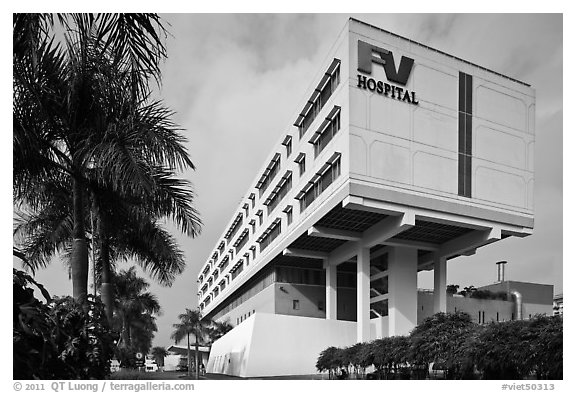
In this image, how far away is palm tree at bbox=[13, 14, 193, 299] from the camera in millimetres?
9398

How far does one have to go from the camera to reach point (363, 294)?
34125 mm

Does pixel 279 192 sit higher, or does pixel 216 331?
pixel 279 192

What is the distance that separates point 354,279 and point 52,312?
37581mm

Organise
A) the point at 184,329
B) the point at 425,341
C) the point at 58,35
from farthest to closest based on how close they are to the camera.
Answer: the point at 184,329, the point at 425,341, the point at 58,35

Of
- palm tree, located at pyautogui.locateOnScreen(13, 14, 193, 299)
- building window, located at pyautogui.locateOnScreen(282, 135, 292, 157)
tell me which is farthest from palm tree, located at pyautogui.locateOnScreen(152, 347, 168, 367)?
palm tree, located at pyautogui.locateOnScreen(13, 14, 193, 299)

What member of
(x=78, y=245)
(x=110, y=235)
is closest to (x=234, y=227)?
(x=110, y=235)

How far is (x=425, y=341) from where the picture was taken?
23000 mm

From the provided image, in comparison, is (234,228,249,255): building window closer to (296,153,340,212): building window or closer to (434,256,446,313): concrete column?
(296,153,340,212): building window

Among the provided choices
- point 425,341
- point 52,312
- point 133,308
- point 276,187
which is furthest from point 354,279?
point 52,312

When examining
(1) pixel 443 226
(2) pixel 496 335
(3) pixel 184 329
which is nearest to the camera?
(2) pixel 496 335

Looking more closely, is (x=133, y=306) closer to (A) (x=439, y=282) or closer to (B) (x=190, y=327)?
(B) (x=190, y=327)

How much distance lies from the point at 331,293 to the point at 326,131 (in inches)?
462

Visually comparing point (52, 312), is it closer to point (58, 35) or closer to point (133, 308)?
point (58, 35)
